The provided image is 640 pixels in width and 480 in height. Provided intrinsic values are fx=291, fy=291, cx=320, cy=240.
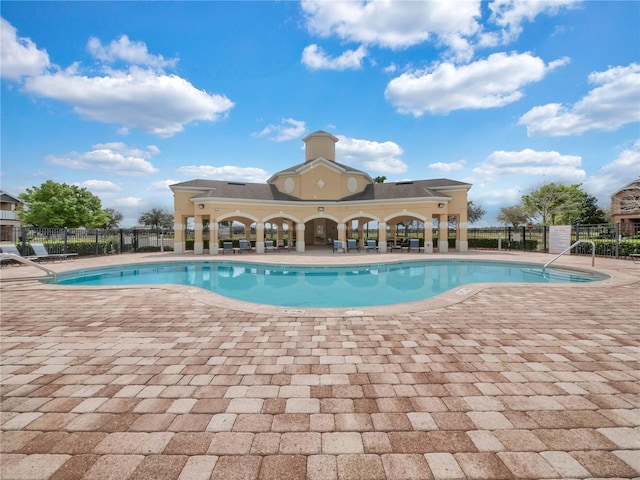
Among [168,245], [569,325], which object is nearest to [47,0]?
[569,325]

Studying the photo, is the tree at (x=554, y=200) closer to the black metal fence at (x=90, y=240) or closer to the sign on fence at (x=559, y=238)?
the sign on fence at (x=559, y=238)

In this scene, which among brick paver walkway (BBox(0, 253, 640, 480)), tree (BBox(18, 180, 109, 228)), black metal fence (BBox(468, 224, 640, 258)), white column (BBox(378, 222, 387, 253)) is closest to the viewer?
brick paver walkway (BBox(0, 253, 640, 480))

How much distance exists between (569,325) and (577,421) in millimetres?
3376

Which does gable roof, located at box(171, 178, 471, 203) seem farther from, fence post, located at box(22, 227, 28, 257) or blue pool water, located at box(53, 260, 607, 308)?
fence post, located at box(22, 227, 28, 257)

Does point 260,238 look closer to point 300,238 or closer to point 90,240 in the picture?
point 300,238

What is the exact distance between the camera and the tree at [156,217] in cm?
5747

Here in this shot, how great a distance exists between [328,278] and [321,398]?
10.5 m

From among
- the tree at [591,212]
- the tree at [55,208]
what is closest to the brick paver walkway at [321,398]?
the tree at [55,208]

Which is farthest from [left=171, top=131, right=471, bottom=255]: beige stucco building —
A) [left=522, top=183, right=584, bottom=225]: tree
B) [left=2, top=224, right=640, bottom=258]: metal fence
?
[left=522, top=183, right=584, bottom=225]: tree

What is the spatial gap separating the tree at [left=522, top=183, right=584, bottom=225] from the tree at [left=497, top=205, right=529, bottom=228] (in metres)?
7.44

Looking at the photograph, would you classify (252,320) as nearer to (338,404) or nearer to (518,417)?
(338,404)

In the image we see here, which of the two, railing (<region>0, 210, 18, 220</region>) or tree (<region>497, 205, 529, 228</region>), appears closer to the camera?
railing (<region>0, 210, 18, 220</region>)

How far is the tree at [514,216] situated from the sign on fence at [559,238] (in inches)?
1180

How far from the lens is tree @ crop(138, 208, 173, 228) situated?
189ft
